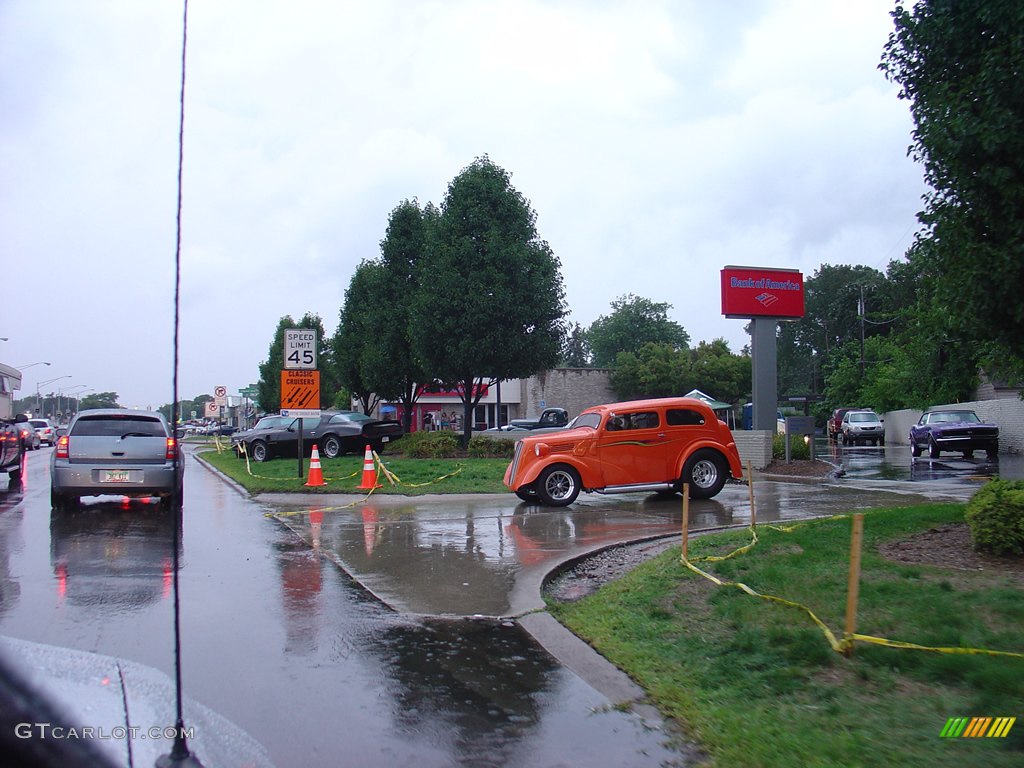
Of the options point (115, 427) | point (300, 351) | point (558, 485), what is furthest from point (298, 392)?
point (558, 485)

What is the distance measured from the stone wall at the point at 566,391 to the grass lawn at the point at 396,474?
3380 centimetres

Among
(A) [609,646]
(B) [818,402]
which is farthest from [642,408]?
(B) [818,402]

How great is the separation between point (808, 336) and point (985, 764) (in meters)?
97.2

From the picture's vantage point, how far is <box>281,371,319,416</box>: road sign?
1833 cm

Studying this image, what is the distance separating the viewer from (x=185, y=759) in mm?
2557

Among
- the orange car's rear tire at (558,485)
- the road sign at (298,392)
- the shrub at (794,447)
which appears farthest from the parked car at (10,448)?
the shrub at (794,447)

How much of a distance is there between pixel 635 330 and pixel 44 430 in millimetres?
62312

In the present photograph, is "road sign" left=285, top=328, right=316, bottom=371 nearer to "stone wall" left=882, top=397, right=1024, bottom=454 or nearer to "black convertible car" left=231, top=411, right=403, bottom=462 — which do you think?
"black convertible car" left=231, top=411, right=403, bottom=462

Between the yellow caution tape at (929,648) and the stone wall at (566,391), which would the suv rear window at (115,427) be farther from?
the stone wall at (566,391)

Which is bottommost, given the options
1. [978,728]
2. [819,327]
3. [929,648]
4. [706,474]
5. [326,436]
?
[978,728]

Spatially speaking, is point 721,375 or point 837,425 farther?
point 721,375

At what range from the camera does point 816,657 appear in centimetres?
497

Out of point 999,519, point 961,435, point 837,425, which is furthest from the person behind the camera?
point 837,425

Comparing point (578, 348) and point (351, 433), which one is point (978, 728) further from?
point (578, 348)
